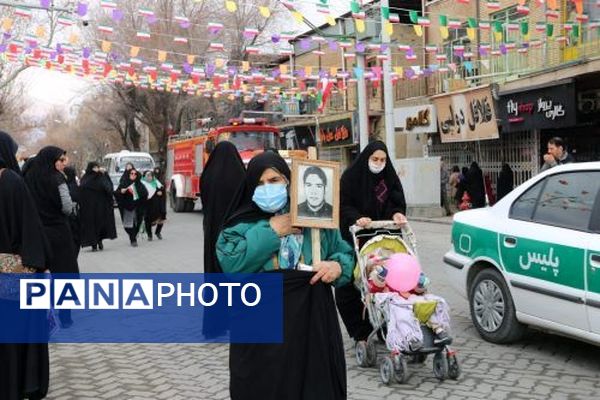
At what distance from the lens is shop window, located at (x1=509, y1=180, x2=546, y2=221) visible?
5.87 m

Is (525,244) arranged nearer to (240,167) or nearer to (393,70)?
(240,167)

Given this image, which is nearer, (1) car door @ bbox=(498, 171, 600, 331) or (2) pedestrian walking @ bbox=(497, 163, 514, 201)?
(1) car door @ bbox=(498, 171, 600, 331)

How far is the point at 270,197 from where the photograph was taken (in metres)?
3.20

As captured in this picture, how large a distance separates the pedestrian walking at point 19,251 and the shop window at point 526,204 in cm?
393

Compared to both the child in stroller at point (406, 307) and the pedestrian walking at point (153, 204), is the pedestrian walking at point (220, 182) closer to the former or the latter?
the child in stroller at point (406, 307)

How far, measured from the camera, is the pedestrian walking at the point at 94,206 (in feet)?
44.9

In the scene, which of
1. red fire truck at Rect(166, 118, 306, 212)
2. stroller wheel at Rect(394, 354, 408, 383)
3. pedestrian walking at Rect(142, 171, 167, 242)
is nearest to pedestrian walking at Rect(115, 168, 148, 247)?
pedestrian walking at Rect(142, 171, 167, 242)

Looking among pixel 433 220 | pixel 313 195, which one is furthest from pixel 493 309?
pixel 433 220

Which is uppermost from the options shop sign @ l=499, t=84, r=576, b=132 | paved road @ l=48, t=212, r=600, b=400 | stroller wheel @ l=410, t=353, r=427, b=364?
shop sign @ l=499, t=84, r=576, b=132

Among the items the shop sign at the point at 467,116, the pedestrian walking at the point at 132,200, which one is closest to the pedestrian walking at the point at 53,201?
the pedestrian walking at the point at 132,200

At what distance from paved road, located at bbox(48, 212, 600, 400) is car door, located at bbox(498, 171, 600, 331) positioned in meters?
0.43

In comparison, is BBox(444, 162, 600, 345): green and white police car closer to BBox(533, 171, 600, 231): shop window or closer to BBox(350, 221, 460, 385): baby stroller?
BBox(533, 171, 600, 231): shop window

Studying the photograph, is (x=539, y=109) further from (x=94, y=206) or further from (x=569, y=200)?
(x=569, y=200)

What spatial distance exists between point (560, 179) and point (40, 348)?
14.0 feet
